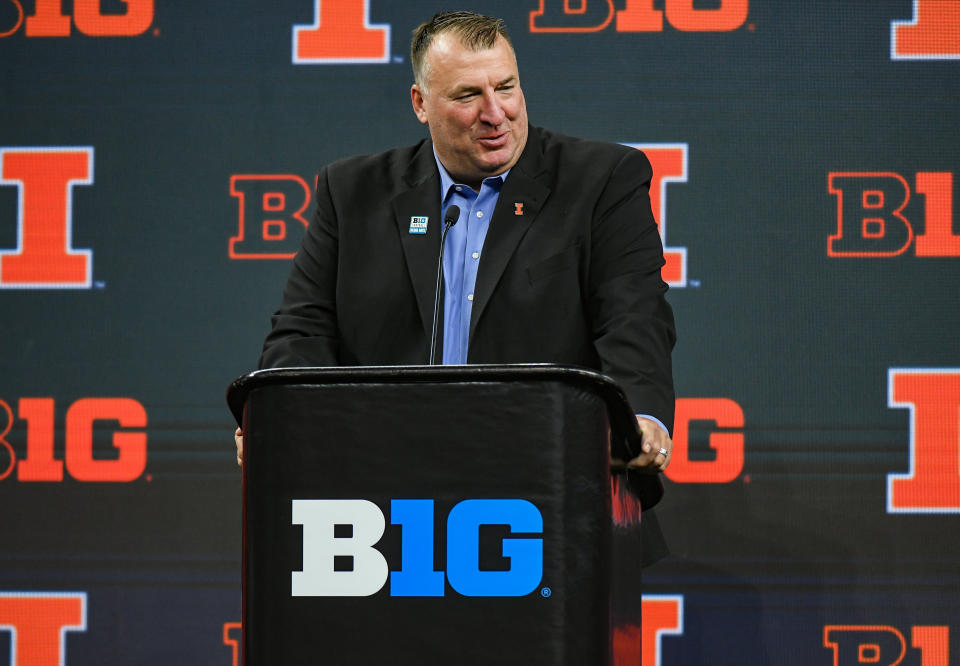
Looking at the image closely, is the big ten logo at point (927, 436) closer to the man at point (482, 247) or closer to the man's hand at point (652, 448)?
the man at point (482, 247)

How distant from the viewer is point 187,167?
3.21 m

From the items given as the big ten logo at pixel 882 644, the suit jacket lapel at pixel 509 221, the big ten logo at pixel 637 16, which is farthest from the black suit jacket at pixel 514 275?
the big ten logo at pixel 882 644

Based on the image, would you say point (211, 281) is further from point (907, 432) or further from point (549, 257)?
point (907, 432)

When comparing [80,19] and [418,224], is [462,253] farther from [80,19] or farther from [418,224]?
[80,19]

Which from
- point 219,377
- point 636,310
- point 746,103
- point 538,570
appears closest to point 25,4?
point 219,377

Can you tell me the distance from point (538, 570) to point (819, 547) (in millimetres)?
1860

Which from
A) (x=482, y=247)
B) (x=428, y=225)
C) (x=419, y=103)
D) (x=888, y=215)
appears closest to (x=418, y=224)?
(x=428, y=225)

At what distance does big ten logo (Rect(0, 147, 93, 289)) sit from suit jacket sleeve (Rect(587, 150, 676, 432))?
1.80 meters

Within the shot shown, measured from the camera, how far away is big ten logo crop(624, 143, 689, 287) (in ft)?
10.0

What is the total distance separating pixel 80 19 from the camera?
325 centimetres

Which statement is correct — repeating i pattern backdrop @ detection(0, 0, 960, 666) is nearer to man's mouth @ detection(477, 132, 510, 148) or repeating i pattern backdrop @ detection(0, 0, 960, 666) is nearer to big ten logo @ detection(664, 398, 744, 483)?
big ten logo @ detection(664, 398, 744, 483)

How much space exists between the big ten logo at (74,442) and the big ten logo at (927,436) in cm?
205

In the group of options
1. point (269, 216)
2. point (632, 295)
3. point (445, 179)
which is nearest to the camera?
point (632, 295)

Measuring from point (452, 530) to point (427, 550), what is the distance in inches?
1.5
